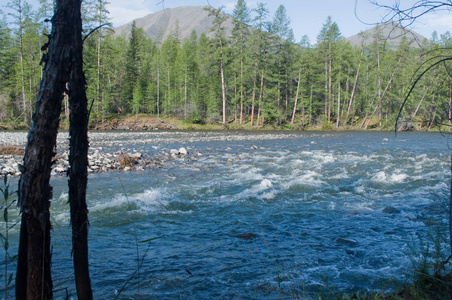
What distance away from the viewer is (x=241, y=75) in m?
44.6

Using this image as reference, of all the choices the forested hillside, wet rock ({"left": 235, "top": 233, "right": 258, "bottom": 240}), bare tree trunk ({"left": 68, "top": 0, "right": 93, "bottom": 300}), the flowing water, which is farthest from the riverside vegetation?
bare tree trunk ({"left": 68, "top": 0, "right": 93, "bottom": 300})

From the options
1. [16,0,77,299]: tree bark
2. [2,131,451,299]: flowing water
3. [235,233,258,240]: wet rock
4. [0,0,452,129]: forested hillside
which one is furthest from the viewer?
[0,0,452,129]: forested hillside

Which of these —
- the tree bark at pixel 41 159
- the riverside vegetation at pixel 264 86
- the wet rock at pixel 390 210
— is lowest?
the wet rock at pixel 390 210

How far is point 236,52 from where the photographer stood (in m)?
45.4

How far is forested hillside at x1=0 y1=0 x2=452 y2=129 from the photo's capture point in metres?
39.0

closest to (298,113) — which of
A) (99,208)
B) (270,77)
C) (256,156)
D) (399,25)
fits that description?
(270,77)

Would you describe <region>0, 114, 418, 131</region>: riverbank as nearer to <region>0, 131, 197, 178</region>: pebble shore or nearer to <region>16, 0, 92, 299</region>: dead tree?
<region>0, 131, 197, 178</region>: pebble shore

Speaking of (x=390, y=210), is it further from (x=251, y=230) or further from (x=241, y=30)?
(x=241, y=30)

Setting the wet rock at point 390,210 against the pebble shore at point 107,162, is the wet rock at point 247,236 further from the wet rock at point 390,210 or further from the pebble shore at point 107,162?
the pebble shore at point 107,162

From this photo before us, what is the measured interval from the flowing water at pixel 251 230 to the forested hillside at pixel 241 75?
29.5m

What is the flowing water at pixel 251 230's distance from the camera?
448 cm

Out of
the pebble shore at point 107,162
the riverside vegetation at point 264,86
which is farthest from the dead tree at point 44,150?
the riverside vegetation at point 264,86

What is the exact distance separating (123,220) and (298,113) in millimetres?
48339

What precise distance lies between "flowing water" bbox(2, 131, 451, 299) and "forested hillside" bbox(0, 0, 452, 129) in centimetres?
2945
